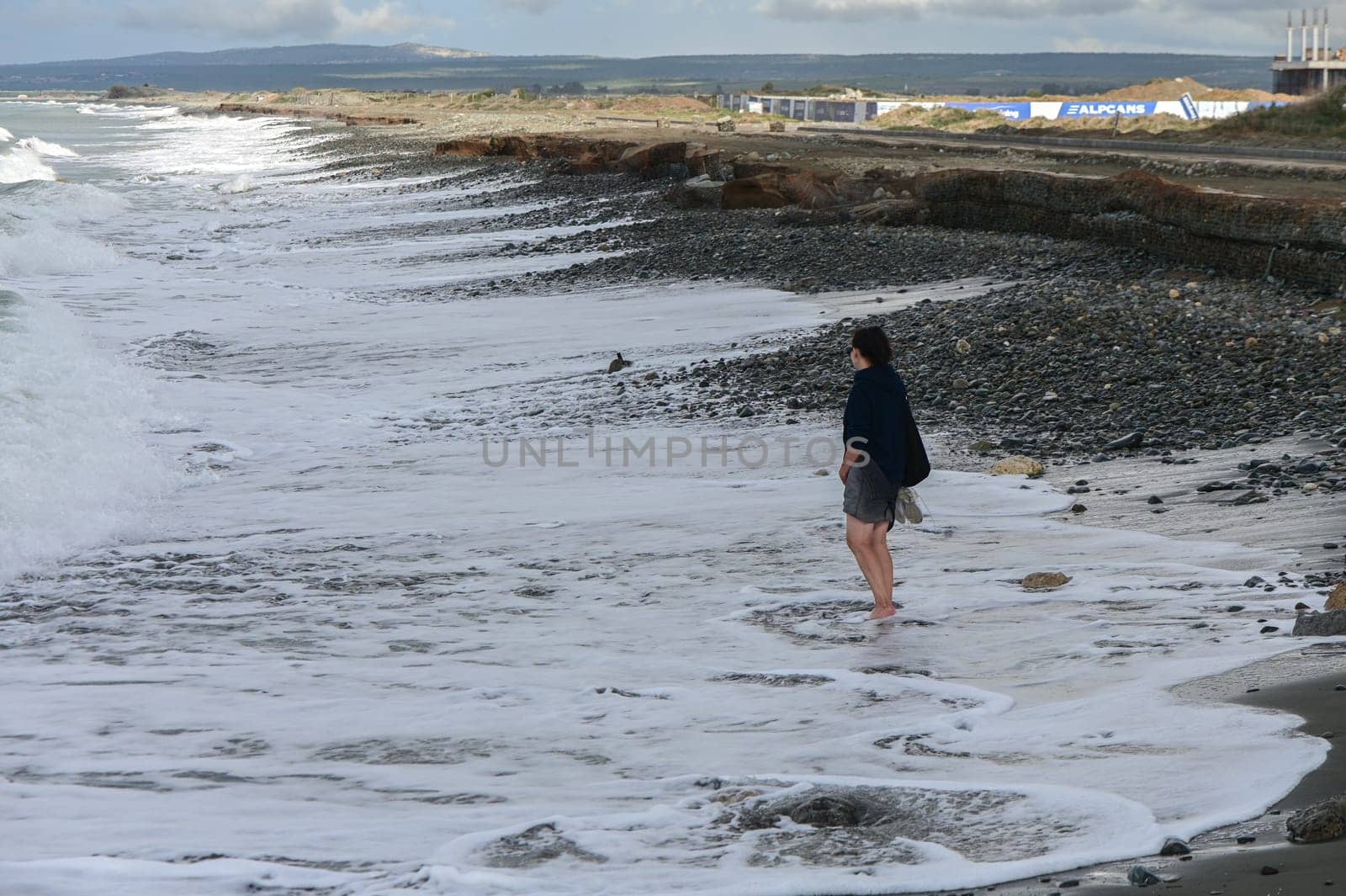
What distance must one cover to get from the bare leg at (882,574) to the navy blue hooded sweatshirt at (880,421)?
0.27 meters

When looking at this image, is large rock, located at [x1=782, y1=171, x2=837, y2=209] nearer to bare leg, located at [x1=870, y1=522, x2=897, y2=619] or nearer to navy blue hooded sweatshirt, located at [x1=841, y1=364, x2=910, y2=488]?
navy blue hooded sweatshirt, located at [x1=841, y1=364, x2=910, y2=488]

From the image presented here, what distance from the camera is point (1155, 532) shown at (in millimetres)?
7438

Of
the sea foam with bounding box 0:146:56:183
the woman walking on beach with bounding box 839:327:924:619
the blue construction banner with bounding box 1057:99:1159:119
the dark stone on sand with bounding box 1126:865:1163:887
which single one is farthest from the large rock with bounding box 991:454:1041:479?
the blue construction banner with bounding box 1057:99:1159:119

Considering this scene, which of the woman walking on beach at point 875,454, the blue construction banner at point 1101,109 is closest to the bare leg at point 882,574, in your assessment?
the woman walking on beach at point 875,454

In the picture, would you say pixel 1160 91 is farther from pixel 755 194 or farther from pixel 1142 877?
pixel 1142 877

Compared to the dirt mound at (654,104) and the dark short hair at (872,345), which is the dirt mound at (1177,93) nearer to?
the dirt mound at (654,104)

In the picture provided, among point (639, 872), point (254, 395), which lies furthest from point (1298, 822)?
point (254, 395)

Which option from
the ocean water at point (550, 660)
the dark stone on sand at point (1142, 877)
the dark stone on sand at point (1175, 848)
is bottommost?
the ocean water at point (550, 660)

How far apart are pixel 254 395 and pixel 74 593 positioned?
5.93 m

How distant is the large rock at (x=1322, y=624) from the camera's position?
537 centimetres

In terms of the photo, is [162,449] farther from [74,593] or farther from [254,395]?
[74,593]

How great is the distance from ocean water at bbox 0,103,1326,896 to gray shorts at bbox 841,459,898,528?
522 mm

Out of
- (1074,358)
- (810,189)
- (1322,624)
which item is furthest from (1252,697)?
(810,189)

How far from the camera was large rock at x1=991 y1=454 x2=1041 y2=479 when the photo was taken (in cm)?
891
